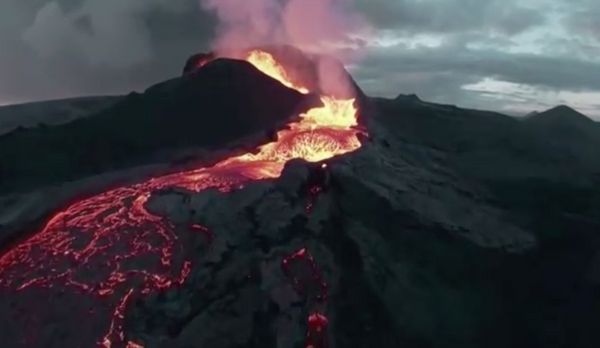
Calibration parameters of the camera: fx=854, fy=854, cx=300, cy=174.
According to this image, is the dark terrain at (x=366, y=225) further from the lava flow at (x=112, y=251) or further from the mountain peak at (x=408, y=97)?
the mountain peak at (x=408, y=97)

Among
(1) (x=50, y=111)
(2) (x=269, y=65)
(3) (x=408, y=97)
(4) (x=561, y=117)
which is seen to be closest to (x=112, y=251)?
(2) (x=269, y=65)

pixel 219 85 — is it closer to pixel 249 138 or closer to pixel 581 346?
pixel 249 138

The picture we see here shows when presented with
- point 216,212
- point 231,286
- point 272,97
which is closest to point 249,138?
point 272,97

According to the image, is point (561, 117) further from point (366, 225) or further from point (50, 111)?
point (50, 111)

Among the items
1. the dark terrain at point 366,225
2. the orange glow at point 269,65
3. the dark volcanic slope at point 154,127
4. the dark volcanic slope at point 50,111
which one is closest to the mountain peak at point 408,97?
the dark terrain at point 366,225

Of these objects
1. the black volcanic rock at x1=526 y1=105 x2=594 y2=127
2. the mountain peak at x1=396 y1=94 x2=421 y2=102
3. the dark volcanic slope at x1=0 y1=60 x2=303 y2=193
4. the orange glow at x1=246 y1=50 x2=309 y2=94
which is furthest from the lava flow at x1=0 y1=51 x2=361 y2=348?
the black volcanic rock at x1=526 y1=105 x2=594 y2=127
